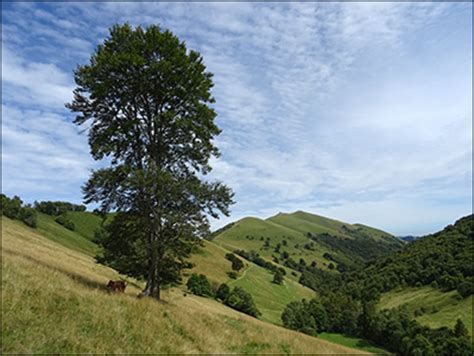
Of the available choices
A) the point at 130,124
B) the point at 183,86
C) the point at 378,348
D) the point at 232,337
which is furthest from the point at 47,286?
the point at 378,348

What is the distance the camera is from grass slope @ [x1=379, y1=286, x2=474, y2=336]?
107 m

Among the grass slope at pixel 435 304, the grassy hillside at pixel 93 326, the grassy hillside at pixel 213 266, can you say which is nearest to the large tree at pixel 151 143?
the grassy hillside at pixel 93 326

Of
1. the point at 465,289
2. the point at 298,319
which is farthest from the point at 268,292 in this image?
the point at 465,289

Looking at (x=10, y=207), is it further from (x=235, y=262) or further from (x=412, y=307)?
(x=412, y=307)

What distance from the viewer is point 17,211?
104750 millimetres

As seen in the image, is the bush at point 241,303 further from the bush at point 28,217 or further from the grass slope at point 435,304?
the bush at point 28,217

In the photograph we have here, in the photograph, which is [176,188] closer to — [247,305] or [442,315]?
[247,305]

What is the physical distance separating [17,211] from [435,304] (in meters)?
146

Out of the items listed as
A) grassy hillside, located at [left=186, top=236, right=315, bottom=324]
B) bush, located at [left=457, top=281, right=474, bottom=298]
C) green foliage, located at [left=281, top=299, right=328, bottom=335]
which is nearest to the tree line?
grassy hillside, located at [left=186, top=236, right=315, bottom=324]

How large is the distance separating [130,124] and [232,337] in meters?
11.9

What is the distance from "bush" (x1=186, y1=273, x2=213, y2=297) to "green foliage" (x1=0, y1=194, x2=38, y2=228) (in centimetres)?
5081

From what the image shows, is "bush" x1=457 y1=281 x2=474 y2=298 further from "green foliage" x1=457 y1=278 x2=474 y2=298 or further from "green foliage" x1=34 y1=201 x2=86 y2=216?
"green foliage" x1=34 y1=201 x2=86 y2=216

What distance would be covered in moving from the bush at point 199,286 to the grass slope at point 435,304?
70214 mm

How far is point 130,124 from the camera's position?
18.4 m
